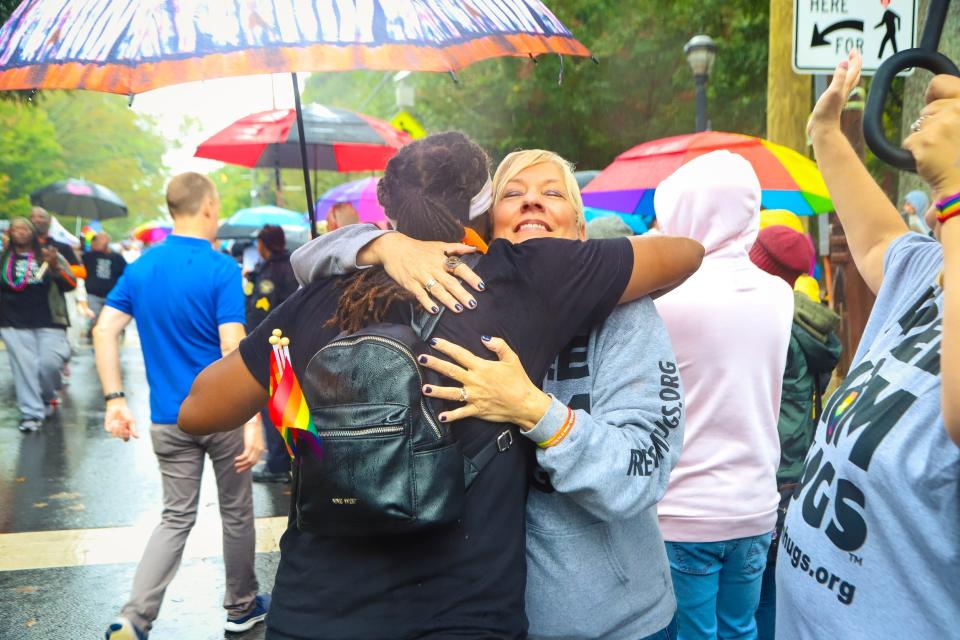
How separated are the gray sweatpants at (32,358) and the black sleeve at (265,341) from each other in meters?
8.51

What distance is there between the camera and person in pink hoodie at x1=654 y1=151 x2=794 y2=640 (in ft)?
9.93

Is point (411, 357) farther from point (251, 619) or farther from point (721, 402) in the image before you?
point (251, 619)

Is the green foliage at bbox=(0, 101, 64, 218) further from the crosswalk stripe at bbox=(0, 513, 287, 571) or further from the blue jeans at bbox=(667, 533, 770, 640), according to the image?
the blue jeans at bbox=(667, 533, 770, 640)

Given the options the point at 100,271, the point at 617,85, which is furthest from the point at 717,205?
the point at 617,85

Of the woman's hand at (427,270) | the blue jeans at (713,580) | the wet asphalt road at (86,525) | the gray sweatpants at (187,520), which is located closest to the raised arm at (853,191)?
the woman's hand at (427,270)

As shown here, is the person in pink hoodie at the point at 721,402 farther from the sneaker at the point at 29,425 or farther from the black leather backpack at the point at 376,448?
the sneaker at the point at 29,425

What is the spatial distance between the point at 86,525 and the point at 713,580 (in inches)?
186

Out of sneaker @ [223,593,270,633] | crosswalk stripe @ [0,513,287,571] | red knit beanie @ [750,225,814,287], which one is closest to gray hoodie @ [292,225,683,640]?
red knit beanie @ [750,225,814,287]

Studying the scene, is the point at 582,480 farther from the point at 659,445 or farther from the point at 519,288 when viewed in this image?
the point at 519,288

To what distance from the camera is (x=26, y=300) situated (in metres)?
9.60

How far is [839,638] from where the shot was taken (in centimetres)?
172

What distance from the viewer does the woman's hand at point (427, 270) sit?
1.90 meters

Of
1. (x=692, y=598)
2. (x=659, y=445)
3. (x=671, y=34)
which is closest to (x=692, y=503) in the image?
(x=692, y=598)

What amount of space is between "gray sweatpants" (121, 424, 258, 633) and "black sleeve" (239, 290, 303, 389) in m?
2.24
